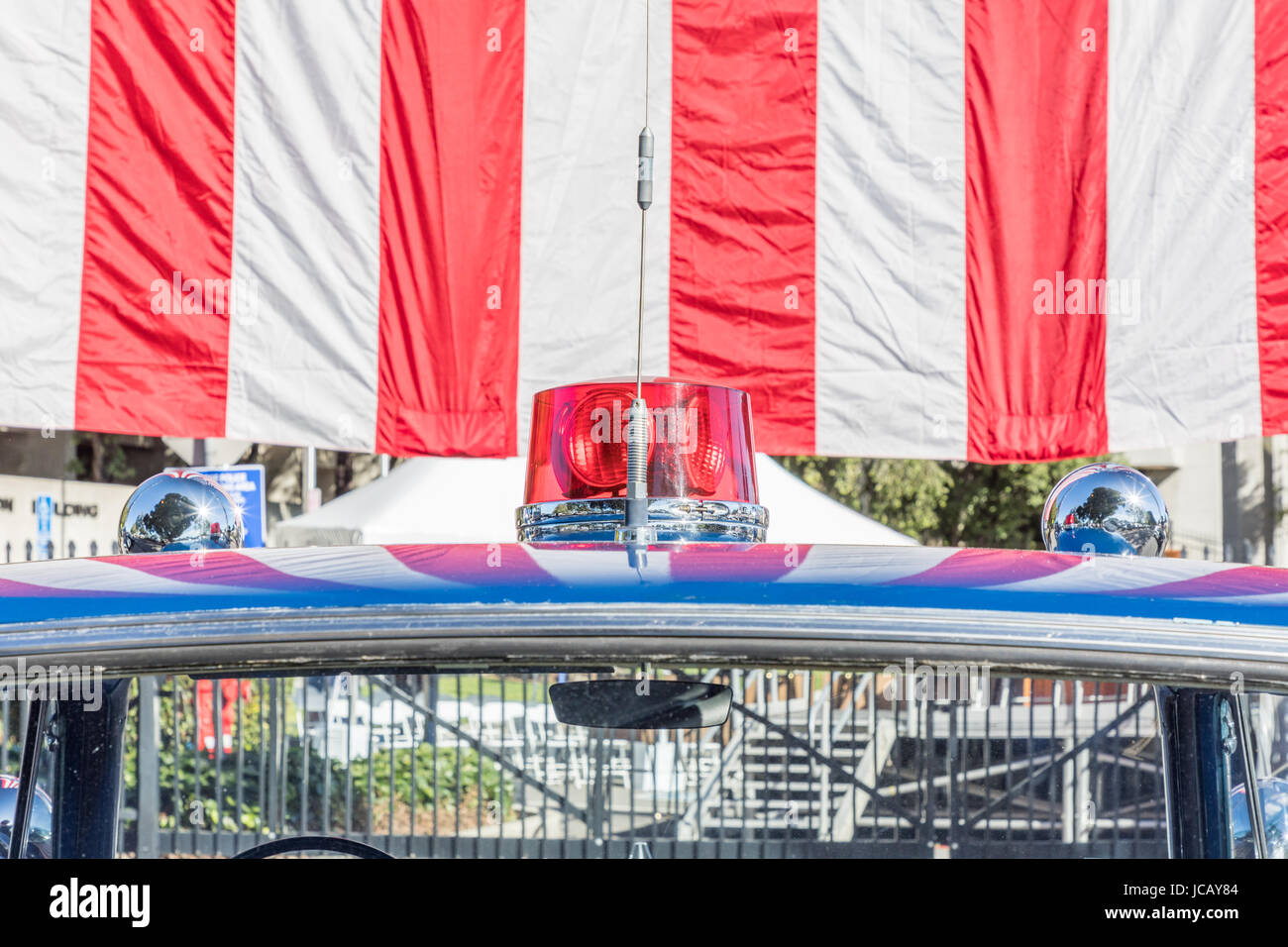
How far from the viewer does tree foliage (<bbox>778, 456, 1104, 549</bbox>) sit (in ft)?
51.7

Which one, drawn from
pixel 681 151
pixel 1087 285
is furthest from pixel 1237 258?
pixel 681 151

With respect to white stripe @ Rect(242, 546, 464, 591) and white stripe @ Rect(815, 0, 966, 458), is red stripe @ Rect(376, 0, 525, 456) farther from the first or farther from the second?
white stripe @ Rect(242, 546, 464, 591)

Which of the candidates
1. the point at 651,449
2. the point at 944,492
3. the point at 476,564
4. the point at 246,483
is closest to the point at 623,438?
the point at 651,449

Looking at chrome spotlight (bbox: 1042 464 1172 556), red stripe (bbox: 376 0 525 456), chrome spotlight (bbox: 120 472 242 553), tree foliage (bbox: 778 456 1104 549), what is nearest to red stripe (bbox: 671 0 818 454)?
red stripe (bbox: 376 0 525 456)

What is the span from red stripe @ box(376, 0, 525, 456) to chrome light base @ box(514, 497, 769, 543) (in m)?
2.87

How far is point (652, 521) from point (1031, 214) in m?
3.43

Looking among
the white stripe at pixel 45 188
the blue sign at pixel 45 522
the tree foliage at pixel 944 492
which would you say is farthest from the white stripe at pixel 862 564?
the tree foliage at pixel 944 492

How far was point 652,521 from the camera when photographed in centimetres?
145

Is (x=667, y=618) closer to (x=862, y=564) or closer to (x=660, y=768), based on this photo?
(x=862, y=564)

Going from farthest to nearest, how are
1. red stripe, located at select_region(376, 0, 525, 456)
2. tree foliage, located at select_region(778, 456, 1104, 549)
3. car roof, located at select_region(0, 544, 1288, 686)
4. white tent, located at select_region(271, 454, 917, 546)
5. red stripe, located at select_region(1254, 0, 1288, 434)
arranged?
tree foliage, located at select_region(778, 456, 1104, 549), white tent, located at select_region(271, 454, 917, 546), red stripe, located at select_region(376, 0, 525, 456), red stripe, located at select_region(1254, 0, 1288, 434), car roof, located at select_region(0, 544, 1288, 686)

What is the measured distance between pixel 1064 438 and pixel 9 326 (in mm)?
3748

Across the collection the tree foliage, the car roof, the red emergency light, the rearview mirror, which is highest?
the tree foliage

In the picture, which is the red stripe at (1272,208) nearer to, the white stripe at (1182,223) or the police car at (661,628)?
the white stripe at (1182,223)

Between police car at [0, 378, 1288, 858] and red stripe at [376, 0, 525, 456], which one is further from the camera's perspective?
red stripe at [376, 0, 525, 456]
